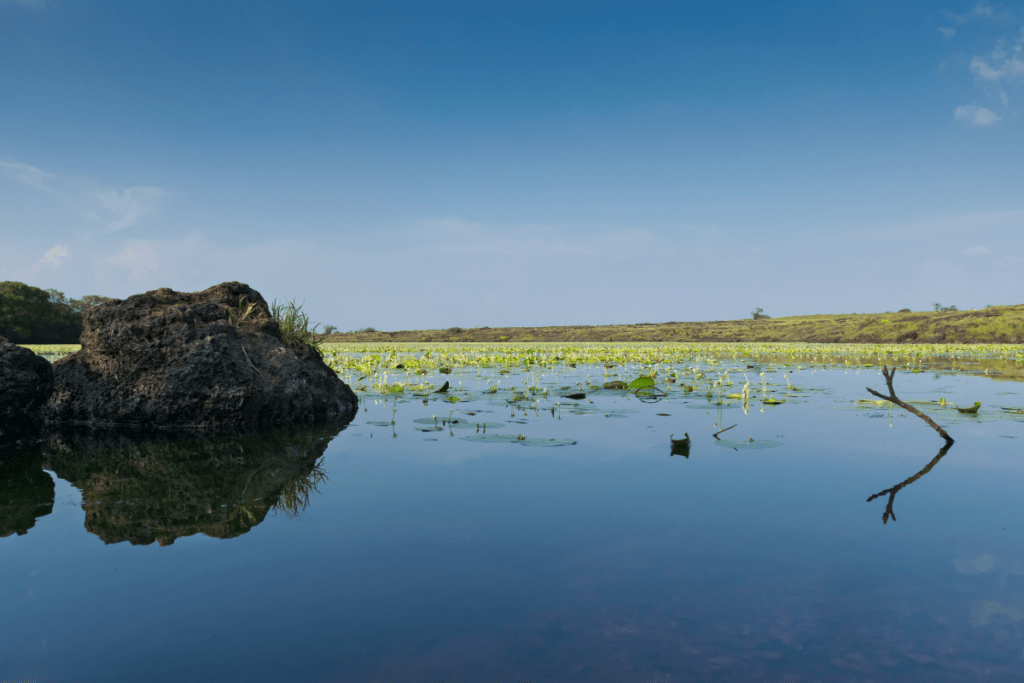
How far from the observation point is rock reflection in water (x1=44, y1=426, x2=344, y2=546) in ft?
9.04

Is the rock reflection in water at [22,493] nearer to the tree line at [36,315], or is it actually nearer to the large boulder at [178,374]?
the large boulder at [178,374]

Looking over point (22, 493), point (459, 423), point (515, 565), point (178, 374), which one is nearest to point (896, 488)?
point (515, 565)

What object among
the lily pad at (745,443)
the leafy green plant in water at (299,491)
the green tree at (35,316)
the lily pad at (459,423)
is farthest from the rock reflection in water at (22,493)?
the green tree at (35,316)

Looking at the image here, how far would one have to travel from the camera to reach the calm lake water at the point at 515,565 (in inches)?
64.2

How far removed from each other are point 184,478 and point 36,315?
51425 mm

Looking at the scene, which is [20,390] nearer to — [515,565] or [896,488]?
[515,565]

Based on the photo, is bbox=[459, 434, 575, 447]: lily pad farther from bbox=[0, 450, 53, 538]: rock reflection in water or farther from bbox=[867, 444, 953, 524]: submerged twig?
bbox=[0, 450, 53, 538]: rock reflection in water

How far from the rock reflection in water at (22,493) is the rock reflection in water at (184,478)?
14 cm

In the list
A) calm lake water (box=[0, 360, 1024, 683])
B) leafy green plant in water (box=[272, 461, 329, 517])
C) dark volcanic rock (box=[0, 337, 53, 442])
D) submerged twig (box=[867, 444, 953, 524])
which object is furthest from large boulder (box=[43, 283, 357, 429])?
submerged twig (box=[867, 444, 953, 524])

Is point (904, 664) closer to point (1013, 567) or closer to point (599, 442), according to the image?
point (1013, 567)

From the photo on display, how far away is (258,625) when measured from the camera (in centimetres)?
179

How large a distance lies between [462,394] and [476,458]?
4101 mm

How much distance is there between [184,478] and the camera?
3.65m

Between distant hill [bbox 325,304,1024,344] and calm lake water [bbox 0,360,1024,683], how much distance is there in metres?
40.7
